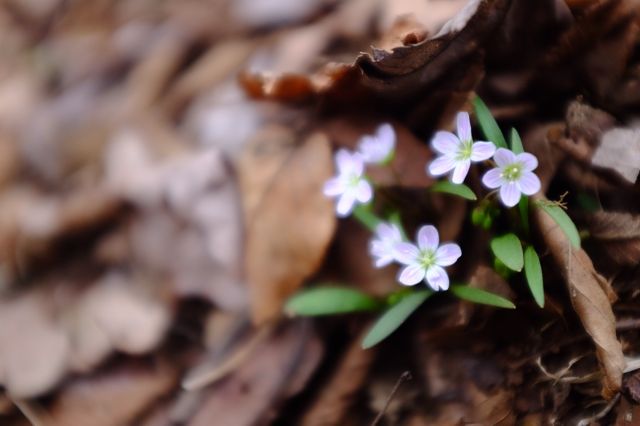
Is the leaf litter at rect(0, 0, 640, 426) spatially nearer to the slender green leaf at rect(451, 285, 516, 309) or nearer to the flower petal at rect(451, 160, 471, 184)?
the slender green leaf at rect(451, 285, 516, 309)

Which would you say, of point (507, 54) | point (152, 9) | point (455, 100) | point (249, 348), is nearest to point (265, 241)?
point (249, 348)

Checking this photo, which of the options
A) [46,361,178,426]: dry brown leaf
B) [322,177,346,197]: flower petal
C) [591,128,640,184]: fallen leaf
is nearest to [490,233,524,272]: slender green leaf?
[591,128,640,184]: fallen leaf

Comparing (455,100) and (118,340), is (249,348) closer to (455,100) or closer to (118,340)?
(118,340)

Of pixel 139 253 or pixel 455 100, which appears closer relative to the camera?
pixel 455 100

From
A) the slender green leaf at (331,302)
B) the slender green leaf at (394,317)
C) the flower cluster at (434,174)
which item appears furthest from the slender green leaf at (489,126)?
the slender green leaf at (331,302)

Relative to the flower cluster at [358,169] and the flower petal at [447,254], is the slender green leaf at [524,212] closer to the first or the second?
the flower petal at [447,254]

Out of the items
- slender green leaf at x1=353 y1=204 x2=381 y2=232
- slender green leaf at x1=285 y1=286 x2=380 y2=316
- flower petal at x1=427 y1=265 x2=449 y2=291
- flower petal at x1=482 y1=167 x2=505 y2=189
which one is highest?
flower petal at x1=482 y1=167 x2=505 y2=189

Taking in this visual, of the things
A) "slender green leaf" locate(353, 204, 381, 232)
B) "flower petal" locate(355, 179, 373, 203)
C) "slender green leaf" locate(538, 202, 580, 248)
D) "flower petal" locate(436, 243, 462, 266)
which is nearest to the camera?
"slender green leaf" locate(538, 202, 580, 248)
